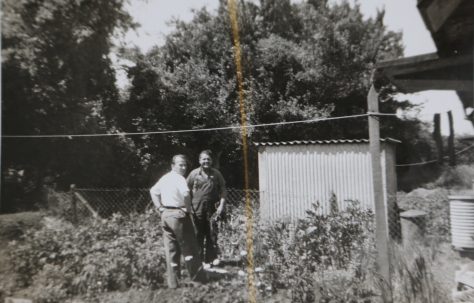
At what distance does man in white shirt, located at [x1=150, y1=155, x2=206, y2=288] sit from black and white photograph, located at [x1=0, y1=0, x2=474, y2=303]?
0.06 feet

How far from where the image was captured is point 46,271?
16.2ft

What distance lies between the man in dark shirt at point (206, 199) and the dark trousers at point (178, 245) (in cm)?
92

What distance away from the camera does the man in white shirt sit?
470 centimetres

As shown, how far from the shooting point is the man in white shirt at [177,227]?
4699 mm

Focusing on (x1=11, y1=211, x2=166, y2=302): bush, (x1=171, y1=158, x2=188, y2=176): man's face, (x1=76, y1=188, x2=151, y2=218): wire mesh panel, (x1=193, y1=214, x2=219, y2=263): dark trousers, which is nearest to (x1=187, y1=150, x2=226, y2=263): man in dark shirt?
(x1=193, y1=214, x2=219, y2=263): dark trousers

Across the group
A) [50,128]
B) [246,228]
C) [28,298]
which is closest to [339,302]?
[246,228]

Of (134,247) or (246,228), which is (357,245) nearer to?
(246,228)

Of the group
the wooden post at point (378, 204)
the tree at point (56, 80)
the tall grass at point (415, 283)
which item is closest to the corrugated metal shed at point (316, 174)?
the tree at point (56, 80)

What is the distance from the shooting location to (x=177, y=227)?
4.70m

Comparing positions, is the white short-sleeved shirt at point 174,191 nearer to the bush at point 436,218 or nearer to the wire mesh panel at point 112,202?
the bush at point 436,218

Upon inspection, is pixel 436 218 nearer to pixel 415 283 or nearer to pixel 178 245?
pixel 415 283

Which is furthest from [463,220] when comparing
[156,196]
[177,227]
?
[156,196]

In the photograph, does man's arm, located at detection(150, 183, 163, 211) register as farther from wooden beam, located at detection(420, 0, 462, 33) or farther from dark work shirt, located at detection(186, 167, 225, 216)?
wooden beam, located at detection(420, 0, 462, 33)

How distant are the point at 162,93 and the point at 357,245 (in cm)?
1194
